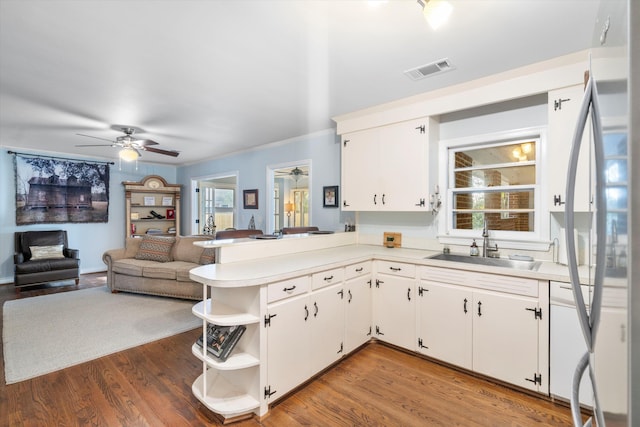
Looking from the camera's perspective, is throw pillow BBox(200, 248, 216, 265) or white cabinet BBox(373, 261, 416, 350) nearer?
white cabinet BBox(373, 261, 416, 350)

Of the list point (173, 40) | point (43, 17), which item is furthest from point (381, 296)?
point (43, 17)

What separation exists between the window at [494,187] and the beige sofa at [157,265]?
349 cm

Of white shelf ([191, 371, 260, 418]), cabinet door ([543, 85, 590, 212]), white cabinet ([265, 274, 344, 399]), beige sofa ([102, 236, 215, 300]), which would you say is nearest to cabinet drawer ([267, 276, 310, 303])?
white cabinet ([265, 274, 344, 399])

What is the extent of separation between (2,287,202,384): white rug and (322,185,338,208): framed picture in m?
2.23

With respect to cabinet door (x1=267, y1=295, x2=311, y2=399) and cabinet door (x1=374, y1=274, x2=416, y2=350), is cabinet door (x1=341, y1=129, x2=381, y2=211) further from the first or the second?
cabinet door (x1=267, y1=295, x2=311, y2=399)

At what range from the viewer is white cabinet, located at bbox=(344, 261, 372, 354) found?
263 centimetres

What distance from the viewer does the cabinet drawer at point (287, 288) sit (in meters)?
1.97

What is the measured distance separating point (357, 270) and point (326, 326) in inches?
23.5

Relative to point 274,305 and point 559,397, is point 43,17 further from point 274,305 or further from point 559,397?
point 559,397

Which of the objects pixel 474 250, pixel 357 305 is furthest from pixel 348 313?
pixel 474 250

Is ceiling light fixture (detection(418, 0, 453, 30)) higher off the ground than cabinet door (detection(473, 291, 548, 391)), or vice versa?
ceiling light fixture (detection(418, 0, 453, 30))

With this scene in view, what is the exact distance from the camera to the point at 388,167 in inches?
128

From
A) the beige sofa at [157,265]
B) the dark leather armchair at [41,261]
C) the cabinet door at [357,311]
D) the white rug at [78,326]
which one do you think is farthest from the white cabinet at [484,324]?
the dark leather armchair at [41,261]

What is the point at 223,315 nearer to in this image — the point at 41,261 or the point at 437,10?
the point at 437,10
